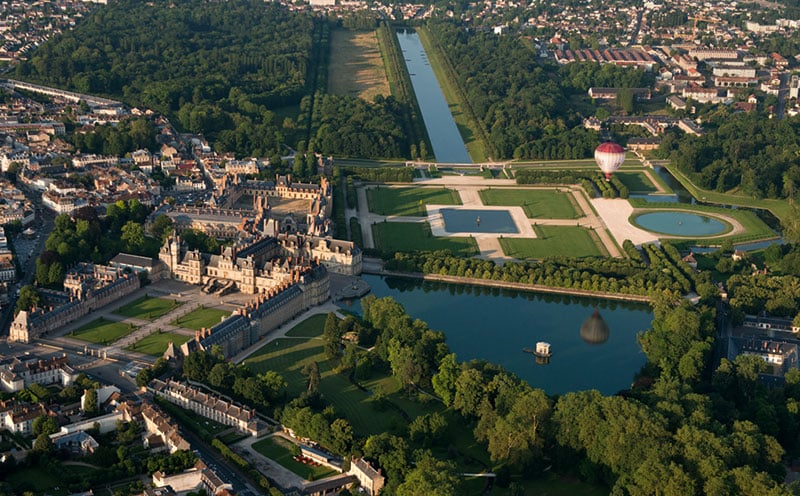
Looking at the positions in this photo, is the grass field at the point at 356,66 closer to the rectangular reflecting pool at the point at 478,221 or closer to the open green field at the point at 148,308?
the rectangular reflecting pool at the point at 478,221

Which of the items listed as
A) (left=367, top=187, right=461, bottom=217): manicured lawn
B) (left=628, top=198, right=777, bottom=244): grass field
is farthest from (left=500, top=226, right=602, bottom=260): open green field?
(left=367, top=187, right=461, bottom=217): manicured lawn

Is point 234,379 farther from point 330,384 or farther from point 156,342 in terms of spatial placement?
point 156,342

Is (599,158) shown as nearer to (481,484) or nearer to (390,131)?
(390,131)

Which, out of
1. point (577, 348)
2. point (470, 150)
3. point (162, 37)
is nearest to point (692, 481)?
point (577, 348)

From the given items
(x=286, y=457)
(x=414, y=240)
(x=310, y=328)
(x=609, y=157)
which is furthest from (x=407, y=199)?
(x=286, y=457)

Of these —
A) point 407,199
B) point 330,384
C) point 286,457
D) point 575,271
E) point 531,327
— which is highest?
point 286,457

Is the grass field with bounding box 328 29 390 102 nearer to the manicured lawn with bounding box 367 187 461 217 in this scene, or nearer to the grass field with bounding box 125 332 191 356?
the manicured lawn with bounding box 367 187 461 217
